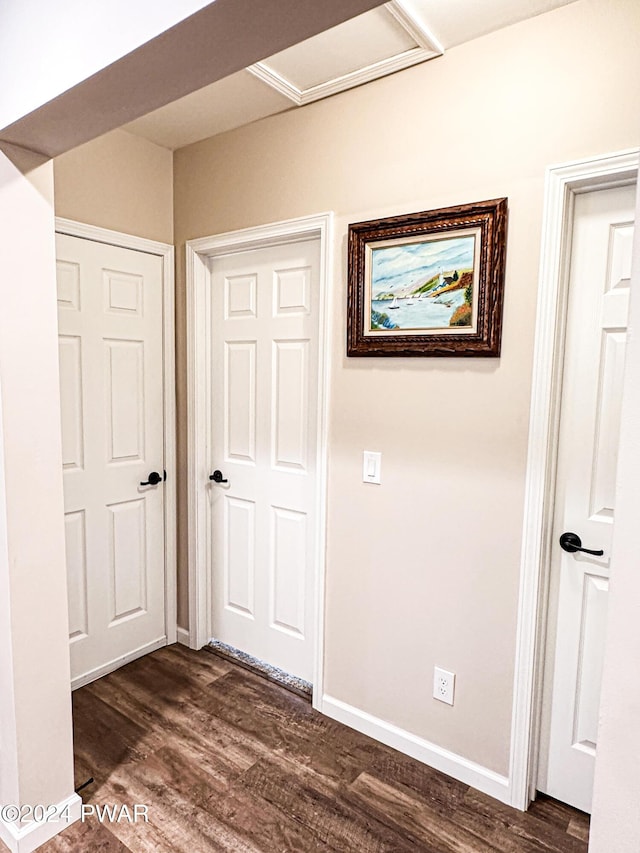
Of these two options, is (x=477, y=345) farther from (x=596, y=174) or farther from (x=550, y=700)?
(x=550, y=700)

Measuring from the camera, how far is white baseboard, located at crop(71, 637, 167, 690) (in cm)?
235

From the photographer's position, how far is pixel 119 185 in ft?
7.68

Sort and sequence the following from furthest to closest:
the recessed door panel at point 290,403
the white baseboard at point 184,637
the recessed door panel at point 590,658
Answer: the white baseboard at point 184,637, the recessed door panel at point 290,403, the recessed door panel at point 590,658

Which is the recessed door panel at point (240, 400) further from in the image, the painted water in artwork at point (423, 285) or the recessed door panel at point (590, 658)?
the recessed door panel at point (590, 658)

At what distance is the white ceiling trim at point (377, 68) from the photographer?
60.1 inches

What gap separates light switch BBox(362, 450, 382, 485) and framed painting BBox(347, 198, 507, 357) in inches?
14.9

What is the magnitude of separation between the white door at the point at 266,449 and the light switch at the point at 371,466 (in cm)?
33

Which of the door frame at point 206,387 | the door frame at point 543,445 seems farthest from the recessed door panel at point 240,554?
the door frame at point 543,445

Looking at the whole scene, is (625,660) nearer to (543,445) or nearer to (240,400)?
(543,445)

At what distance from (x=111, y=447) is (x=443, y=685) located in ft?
5.65

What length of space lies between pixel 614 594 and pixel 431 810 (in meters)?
1.58

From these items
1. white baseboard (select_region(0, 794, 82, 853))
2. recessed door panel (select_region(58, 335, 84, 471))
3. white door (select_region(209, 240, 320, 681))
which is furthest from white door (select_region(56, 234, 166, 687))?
white baseboard (select_region(0, 794, 82, 853))

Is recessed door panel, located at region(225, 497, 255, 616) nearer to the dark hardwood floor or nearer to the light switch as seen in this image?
the dark hardwood floor

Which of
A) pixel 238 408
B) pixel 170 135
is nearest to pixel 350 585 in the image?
pixel 238 408
